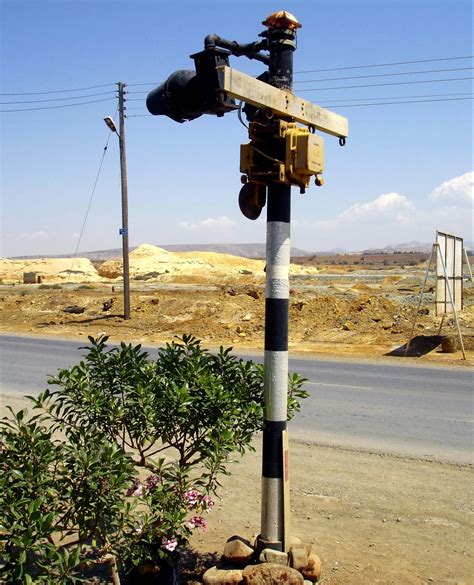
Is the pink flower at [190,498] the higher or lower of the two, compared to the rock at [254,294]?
lower

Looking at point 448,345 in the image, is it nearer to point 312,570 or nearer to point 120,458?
point 312,570

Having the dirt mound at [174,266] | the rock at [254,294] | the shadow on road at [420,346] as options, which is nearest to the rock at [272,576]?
the shadow on road at [420,346]

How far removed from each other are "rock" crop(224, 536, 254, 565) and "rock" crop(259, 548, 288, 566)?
5.8 inches

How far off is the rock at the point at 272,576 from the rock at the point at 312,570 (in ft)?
0.81

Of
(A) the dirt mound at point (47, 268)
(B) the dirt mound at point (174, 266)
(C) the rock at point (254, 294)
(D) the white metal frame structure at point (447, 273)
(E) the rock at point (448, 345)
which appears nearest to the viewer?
(D) the white metal frame structure at point (447, 273)

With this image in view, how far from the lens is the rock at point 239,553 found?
4.54 metres

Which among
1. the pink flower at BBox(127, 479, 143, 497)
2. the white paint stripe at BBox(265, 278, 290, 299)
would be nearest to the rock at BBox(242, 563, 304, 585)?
the pink flower at BBox(127, 479, 143, 497)

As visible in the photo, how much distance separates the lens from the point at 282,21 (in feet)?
14.5

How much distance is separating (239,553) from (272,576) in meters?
0.40

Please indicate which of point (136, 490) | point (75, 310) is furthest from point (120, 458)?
point (75, 310)

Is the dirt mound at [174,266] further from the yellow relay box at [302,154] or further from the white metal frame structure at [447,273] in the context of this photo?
the yellow relay box at [302,154]

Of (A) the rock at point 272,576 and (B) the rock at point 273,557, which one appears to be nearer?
(A) the rock at point 272,576

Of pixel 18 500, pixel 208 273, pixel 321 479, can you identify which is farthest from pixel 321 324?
pixel 208 273

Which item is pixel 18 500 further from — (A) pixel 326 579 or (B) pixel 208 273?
(B) pixel 208 273
